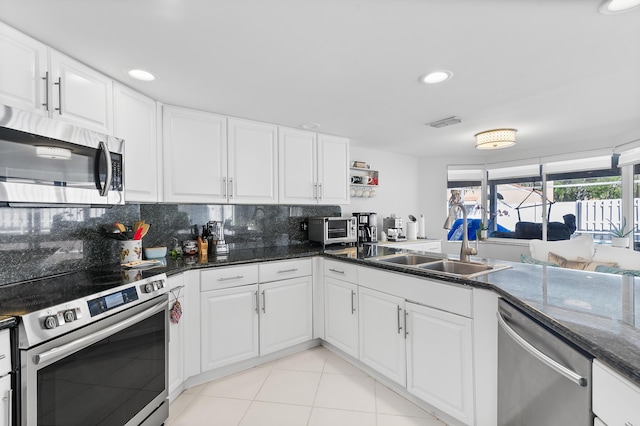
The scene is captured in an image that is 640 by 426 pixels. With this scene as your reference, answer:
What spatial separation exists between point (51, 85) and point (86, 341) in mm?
1333

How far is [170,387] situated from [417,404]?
1641 millimetres

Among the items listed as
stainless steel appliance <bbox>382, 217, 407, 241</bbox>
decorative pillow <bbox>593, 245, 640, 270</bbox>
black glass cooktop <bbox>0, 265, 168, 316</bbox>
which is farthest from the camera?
stainless steel appliance <bbox>382, 217, 407, 241</bbox>

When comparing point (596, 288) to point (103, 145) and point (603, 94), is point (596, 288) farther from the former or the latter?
point (103, 145)

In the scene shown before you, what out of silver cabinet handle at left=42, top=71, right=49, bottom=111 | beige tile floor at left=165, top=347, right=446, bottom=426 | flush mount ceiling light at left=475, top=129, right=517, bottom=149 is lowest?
beige tile floor at left=165, top=347, right=446, bottom=426

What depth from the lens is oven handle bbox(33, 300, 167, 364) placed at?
3.68ft

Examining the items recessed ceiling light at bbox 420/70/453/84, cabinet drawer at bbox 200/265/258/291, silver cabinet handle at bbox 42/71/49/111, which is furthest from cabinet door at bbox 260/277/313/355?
recessed ceiling light at bbox 420/70/453/84

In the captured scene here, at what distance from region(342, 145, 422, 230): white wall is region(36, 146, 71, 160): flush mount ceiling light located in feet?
9.59

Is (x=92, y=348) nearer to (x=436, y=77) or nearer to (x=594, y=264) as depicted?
(x=436, y=77)

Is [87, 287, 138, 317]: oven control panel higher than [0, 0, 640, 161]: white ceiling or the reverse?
the reverse

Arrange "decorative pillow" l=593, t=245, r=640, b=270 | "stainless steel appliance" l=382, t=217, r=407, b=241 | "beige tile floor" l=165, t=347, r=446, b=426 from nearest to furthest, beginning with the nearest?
"beige tile floor" l=165, t=347, r=446, b=426, "decorative pillow" l=593, t=245, r=640, b=270, "stainless steel appliance" l=382, t=217, r=407, b=241

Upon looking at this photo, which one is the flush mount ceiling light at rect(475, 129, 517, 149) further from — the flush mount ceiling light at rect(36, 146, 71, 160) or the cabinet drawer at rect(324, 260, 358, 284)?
the flush mount ceiling light at rect(36, 146, 71, 160)

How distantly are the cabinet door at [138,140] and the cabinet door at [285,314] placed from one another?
45.9 inches

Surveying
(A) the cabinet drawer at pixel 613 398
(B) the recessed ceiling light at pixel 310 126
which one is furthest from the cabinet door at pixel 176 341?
(A) the cabinet drawer at pixel 613 398

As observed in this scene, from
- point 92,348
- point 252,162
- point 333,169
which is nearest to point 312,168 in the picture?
point 333,169
